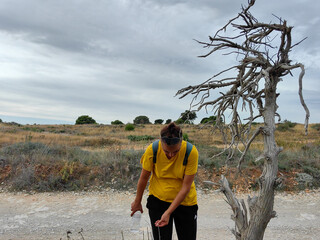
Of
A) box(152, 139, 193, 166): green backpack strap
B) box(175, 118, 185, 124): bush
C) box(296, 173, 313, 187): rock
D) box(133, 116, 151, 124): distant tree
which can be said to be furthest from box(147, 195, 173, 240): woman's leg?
box(133, 116, 151, 124): distant tree

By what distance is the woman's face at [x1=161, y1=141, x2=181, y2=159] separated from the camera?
248cm

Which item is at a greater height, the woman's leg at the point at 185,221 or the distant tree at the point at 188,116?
the distant tree at the point at 188,116

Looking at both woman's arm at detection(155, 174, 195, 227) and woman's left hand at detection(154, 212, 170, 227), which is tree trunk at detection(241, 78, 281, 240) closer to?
woman's arm at detection(155, 174, 195, 227)

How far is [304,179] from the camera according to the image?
7871mm

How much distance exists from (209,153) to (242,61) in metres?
7.74

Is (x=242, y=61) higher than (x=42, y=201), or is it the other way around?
(x=242, y=61)

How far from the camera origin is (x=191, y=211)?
2.72 metres

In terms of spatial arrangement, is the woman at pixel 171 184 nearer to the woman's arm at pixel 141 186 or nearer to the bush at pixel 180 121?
the woman's arm at pixel 141 186

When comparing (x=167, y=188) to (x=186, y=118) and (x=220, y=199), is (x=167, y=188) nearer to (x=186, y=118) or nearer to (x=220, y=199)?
(x=186, y=118)

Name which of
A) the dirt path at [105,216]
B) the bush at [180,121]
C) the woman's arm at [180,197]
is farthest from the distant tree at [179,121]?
the dirt path at [105,216]

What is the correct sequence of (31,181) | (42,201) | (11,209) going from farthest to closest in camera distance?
(31,181) → (42,201) → (11,209)

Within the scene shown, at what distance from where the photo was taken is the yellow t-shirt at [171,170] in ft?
8.45

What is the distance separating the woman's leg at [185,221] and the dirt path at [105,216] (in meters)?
1.78

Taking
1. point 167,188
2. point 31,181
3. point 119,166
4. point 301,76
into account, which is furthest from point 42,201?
point 301,76
